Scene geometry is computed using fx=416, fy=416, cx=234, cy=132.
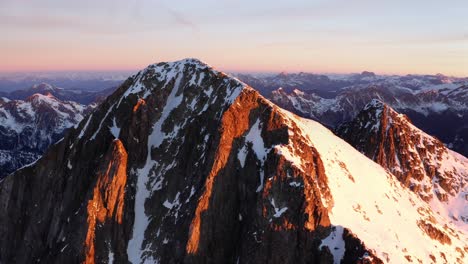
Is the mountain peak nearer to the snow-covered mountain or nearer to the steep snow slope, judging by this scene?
the steep snow slope

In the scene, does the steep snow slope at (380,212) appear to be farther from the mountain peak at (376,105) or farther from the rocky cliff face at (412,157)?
the mountain peak at (376,105)

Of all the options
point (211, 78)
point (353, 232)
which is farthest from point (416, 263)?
point (211, 78)

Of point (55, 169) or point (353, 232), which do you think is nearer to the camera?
point (353, 232)

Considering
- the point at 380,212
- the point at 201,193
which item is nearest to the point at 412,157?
the point at 380,212

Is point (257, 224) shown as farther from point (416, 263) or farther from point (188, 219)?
point (416, 263)

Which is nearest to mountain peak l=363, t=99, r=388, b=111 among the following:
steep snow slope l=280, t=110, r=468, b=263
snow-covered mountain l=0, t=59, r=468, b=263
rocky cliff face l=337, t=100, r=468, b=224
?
rocky cliff face l=337, t=100, r=468, b=224

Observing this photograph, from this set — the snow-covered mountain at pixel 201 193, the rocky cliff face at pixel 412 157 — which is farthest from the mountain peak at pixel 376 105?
the snow-covered mountain at pixel 201 193

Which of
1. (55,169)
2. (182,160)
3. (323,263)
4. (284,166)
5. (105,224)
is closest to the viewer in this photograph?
(323,263)

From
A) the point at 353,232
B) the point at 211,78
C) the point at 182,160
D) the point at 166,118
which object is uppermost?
the point at 211,78
